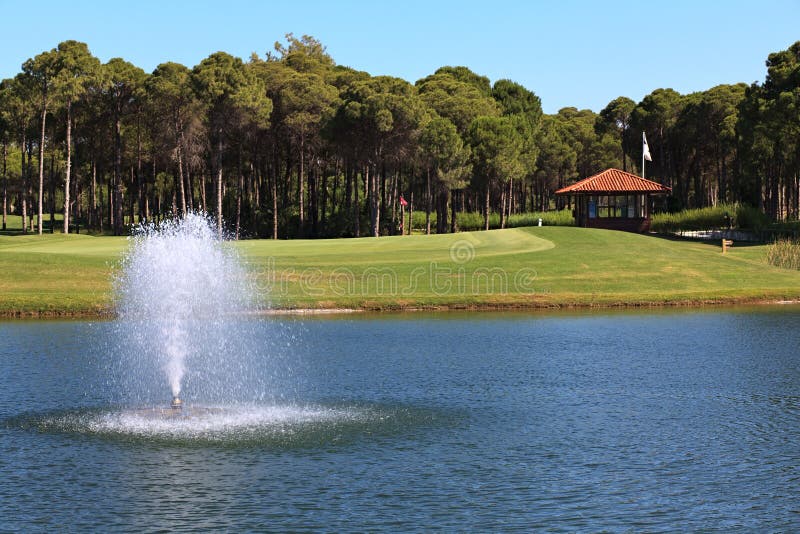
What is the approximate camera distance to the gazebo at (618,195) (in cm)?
9762

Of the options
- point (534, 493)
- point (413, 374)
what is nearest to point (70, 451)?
point (534, 493)

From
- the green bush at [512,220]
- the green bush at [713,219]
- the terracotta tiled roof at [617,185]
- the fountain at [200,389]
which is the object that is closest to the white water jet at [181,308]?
the fountain at [200,389]

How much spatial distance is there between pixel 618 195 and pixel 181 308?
5705 centimetres

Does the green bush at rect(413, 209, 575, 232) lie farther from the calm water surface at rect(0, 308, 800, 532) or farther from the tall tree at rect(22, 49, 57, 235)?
the calm water surface at rect(0, 308, 800, 532)

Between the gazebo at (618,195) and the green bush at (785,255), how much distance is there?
2584cm

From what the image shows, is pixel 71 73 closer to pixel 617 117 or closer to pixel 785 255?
pixel 785 255

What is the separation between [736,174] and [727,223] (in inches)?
1411

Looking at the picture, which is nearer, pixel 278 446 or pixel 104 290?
pixel 278 446

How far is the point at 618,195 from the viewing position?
9962cm

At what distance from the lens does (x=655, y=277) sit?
58125mm

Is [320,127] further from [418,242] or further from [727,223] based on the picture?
[727,223]

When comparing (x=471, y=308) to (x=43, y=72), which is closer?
(x=471, y=308)

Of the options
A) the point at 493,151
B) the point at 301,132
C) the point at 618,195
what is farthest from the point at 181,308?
the point at 493,151

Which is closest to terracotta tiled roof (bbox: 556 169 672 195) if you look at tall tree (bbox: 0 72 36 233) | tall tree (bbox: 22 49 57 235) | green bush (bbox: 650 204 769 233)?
green bush (bbox: 650 204 769 233)
